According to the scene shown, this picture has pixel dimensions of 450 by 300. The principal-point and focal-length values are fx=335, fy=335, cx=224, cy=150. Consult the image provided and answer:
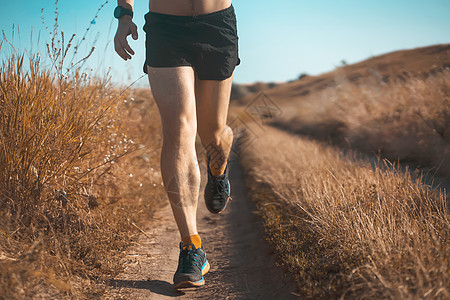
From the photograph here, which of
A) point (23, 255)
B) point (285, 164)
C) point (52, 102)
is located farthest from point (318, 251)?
point (285, 164)

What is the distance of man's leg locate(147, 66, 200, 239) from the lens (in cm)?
207

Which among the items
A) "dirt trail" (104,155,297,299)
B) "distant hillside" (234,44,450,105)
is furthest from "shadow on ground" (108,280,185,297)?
"distant hillside" (234,44,450,105)

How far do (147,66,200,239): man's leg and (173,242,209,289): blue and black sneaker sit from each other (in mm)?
100

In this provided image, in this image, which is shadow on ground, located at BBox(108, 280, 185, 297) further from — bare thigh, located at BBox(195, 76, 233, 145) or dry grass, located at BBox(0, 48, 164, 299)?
bare thigh, located at BBox(195, 76, 233, 145)

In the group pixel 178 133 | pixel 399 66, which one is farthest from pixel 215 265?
pixel 399 66

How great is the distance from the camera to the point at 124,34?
Result: 2281mm

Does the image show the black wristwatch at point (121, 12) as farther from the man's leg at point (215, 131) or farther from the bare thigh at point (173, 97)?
the man's leg at point (215, 131)

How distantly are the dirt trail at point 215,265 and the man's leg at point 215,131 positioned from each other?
1.53ft

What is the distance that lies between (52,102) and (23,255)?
111 centimetres

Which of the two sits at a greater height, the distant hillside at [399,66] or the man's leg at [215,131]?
the distant hillside at [399,66]

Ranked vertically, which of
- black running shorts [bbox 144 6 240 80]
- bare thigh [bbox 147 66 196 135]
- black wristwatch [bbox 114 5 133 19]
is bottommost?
bare thigh [bbox 147 66 196 135]

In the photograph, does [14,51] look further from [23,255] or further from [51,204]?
[23,255]

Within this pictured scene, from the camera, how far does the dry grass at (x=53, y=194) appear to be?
174 cm

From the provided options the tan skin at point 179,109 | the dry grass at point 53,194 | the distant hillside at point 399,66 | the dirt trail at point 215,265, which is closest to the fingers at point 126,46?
the tan skin at point 179,109
